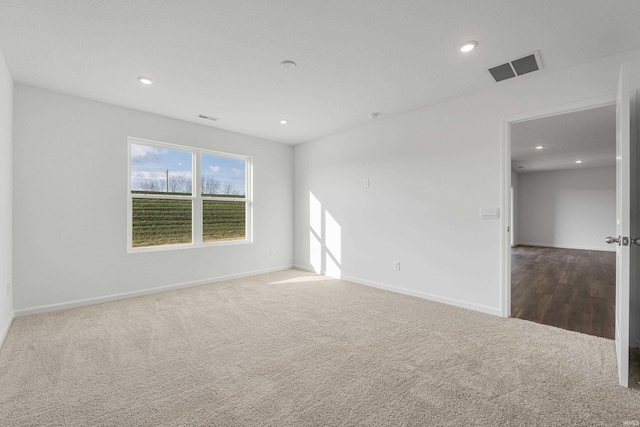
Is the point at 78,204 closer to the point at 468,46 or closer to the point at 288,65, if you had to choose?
the point at 288,65

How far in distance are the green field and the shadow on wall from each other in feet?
4.28

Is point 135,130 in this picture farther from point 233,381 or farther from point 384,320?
point 384,320

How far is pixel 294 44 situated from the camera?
2393 mm

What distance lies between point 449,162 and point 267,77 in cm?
239

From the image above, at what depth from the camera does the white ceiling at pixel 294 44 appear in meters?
1.98

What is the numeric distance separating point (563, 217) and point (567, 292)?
6736 mm

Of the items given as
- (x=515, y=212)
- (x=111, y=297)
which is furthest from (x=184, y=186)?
(x=515, y=212)

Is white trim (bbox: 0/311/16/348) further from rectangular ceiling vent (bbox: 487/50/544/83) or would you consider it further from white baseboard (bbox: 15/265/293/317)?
rectangular ceiling vent (bbox: 487/50/544/83)

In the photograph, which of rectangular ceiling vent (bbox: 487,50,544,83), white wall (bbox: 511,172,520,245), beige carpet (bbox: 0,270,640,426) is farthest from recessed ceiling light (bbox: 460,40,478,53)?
white wall (bbox: 511,172,520,245)

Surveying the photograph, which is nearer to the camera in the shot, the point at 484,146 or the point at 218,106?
the point at 484,146

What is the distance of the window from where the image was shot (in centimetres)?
410

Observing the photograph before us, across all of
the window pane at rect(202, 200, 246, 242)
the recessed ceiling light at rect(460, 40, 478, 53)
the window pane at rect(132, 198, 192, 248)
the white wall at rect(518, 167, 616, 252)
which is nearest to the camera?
the recessed ceiling light at rect(460, 40, 478, 53)

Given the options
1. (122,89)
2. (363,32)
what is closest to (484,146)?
(363,32)

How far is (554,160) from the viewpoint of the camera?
7676 millimetres
